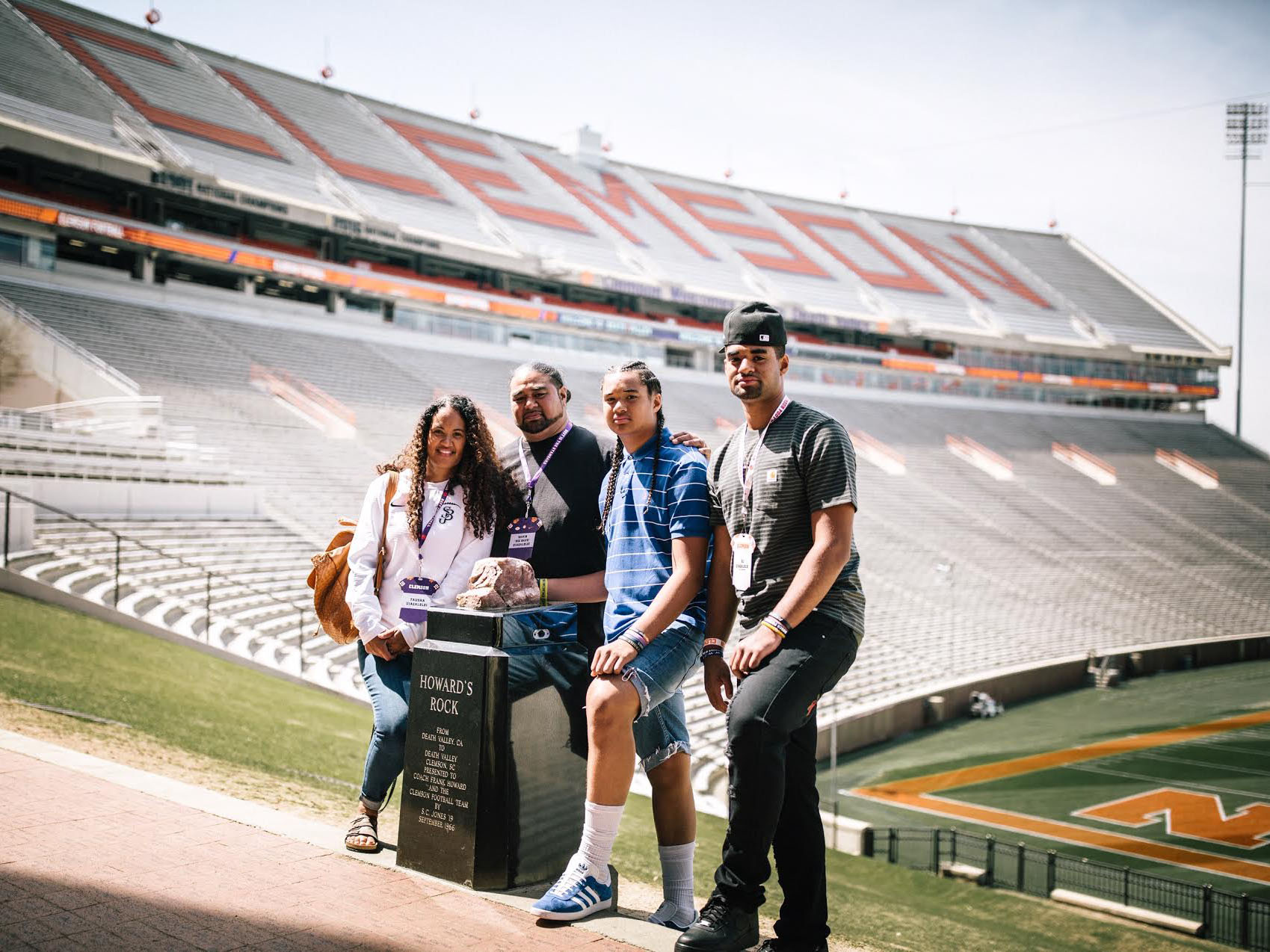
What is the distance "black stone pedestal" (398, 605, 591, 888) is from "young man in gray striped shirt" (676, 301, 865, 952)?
0.65 meters

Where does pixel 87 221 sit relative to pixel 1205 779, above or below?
above

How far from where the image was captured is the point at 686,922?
3.30m

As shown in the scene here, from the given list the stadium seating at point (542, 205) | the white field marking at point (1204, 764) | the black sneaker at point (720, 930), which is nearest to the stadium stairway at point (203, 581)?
the black sneaker at point (720, 930)

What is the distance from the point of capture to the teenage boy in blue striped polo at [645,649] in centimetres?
313

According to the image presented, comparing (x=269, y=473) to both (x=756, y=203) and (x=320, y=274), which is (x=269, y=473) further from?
(x=756, y=203)

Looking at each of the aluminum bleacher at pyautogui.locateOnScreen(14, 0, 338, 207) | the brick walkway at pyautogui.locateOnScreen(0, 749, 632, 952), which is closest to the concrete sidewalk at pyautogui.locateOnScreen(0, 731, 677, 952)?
the brick walkway at pyautogui.locateOnScreen(0, 749, 632, 952)

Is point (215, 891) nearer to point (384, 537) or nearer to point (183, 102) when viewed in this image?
point (384, 537)

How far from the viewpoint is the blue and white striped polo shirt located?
331 cm

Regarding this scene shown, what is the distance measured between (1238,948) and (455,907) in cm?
946

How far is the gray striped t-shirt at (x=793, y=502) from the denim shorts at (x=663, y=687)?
26cm

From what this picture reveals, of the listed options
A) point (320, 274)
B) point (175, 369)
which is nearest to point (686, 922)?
point (175, 369)

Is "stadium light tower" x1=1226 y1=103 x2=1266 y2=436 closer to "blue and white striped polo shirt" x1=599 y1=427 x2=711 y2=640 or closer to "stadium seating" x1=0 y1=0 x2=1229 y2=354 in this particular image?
"stadium seating" x1=0 y1=0 x2=1229 y2=354

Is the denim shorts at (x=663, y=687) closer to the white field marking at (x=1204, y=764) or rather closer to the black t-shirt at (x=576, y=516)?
the black t-shirt at (x=576, y=516)

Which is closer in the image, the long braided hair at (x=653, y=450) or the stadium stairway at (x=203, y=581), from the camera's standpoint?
the long braided hair at (x=653, y=450)
